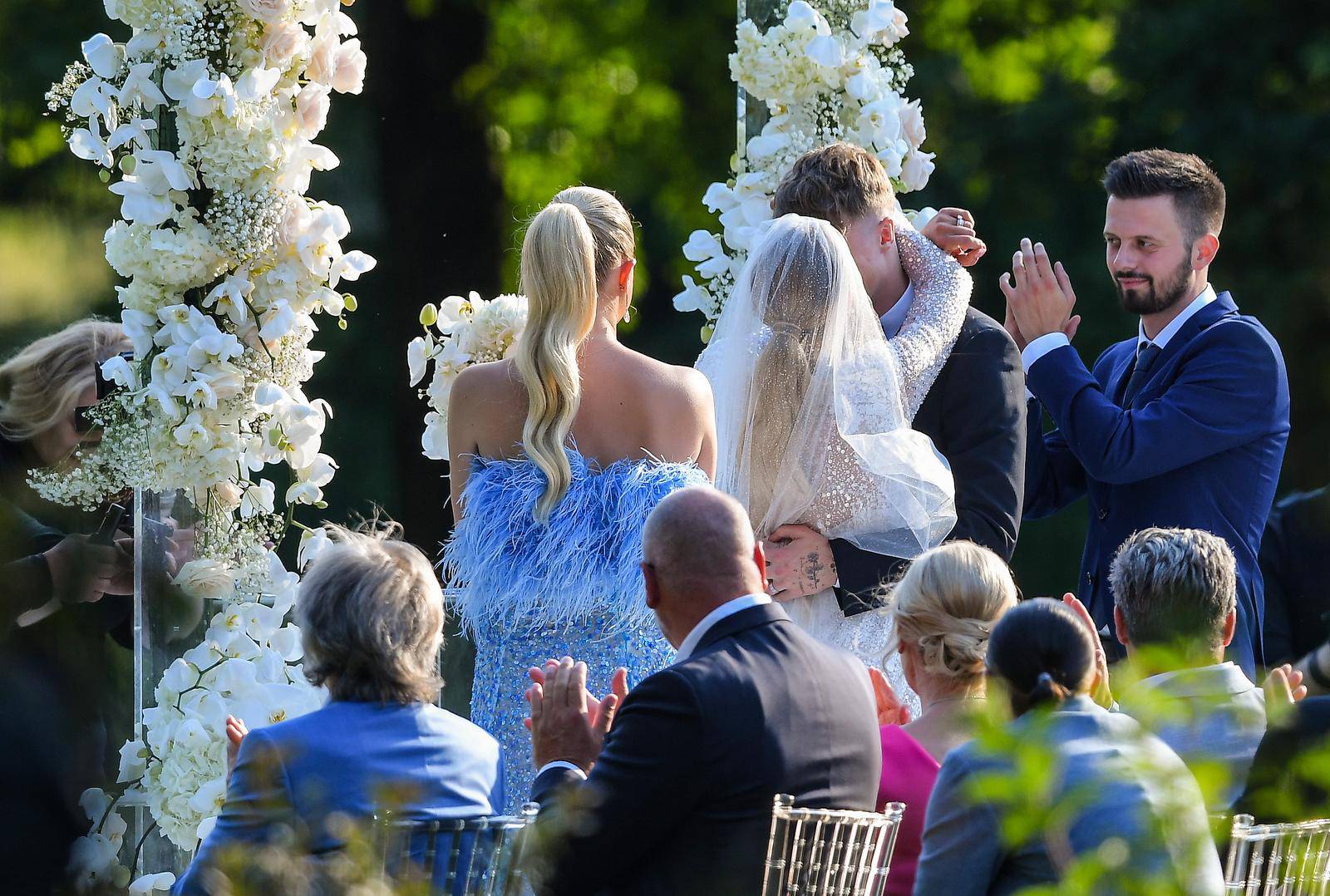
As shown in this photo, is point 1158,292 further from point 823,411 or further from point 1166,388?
point 823,411

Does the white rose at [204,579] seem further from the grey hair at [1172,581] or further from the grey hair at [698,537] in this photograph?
the grey hair at [1172,581]

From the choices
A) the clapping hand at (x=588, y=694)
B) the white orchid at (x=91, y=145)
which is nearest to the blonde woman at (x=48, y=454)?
the white orchid at (x=91, y=145)

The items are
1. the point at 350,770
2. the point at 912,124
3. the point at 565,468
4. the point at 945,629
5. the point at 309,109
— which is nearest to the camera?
the point at 350,770

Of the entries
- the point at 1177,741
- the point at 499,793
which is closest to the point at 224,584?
the point at 499,793

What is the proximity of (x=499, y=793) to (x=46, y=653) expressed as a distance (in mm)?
1522

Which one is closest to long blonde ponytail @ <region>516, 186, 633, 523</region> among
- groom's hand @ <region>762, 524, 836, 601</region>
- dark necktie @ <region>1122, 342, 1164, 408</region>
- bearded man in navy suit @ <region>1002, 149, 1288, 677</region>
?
groom's hand @ <region>762, 524, 836, 601</region>

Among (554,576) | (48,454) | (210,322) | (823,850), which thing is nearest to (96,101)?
(210,322)

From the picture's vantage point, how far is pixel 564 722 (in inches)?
94.2

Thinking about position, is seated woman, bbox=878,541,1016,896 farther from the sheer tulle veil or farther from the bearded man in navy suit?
the bearded man in navy suit

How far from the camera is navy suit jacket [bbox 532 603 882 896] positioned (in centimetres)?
211

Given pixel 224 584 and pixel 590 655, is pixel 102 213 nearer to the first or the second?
pixel 224 584

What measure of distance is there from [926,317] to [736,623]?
1311 millimetres

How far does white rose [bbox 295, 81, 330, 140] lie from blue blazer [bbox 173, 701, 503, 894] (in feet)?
4.35

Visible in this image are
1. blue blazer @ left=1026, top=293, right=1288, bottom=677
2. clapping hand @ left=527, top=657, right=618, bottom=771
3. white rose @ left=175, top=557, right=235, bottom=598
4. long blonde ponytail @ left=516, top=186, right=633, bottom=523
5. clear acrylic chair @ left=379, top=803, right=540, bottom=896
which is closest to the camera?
clear acrylic chair @ left=379, top=803, right=540, bottom=896
